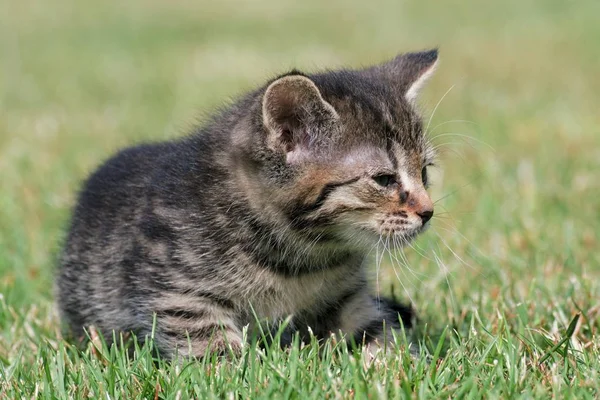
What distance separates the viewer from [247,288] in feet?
12.5

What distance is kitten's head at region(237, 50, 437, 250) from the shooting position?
11.9 feet

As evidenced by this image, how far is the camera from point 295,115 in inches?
144

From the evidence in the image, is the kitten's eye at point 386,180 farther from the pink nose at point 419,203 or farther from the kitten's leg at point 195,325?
the kitten's leg at point 195,325

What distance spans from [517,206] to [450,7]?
1408cm

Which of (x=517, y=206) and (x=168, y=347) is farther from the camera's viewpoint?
(x=517, y=206)

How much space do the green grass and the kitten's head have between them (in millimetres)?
552

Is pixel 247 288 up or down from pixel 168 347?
up

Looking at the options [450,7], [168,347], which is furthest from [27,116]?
[450,7]

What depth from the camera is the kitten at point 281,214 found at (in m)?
3.65

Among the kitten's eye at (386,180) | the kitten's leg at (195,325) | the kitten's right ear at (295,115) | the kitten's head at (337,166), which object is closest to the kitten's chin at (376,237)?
the kitten's head at (337,166)

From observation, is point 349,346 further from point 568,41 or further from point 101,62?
point 568,41

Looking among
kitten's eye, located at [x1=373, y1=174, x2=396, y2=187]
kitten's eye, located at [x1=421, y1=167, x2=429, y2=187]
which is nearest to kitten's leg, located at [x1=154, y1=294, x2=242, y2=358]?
kitten's eye, located at [x1=373, y1=174, x2=396, y2=187]

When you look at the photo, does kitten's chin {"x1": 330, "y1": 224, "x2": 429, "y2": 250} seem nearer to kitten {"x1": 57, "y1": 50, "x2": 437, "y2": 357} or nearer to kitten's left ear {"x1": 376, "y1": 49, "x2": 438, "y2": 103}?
kitten {"x1": 57, "y1": 50, "x2": 437, "y2": 357}

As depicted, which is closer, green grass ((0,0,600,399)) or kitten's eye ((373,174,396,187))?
green grass ((0,0,600,399))
